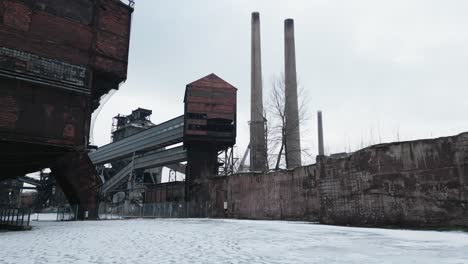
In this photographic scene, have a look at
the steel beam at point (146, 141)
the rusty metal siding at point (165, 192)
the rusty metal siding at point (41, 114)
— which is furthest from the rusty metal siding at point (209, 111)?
the rusty metal siding at point (41, 114)

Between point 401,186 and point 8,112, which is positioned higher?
point 8,112

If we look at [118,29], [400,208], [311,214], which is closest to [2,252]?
[400,208]

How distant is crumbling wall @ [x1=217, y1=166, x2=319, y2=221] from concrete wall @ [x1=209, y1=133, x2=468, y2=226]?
5cm

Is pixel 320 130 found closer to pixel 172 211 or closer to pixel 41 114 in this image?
pixel 172 211

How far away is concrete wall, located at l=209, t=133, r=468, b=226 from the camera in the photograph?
38.9 feet

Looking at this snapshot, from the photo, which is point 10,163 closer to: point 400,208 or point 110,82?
point 110,82

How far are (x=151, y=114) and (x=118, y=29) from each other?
33060 mm

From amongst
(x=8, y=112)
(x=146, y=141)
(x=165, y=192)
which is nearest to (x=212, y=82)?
(x=146, y=141)

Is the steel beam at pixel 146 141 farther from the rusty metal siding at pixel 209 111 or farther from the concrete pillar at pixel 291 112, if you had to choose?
the concrete pillar at pixel 291 112

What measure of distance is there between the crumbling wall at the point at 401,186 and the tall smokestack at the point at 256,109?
A: 66.4ft

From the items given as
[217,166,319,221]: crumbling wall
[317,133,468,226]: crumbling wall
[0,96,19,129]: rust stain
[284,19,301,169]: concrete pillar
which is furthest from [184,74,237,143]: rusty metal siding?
[317,133,468,226]: crumbling wall

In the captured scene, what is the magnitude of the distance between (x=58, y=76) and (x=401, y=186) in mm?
17123

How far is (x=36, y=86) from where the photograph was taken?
17969 mm

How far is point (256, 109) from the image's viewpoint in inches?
1532
